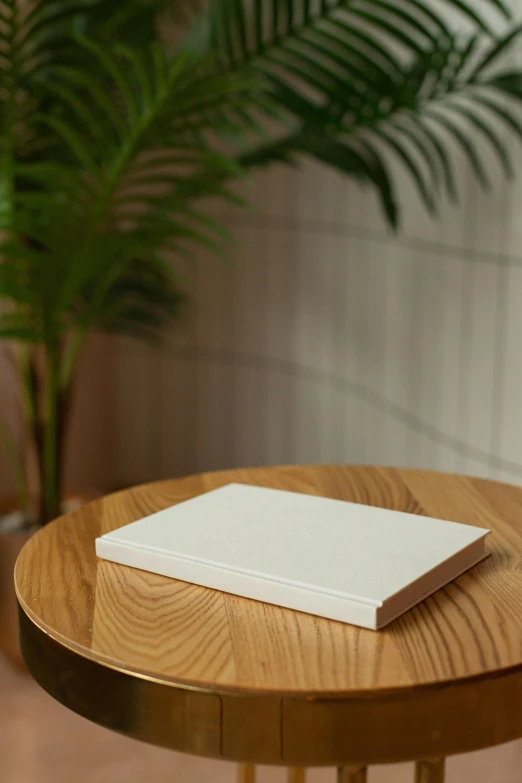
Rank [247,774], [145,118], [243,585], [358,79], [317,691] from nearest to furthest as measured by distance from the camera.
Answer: [317,691], [243,585], [247,774], [145,118], [358,79]

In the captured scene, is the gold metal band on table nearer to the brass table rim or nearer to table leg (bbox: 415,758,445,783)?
the brass table rim

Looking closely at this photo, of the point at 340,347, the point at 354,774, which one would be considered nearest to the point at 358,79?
the point at 340,347

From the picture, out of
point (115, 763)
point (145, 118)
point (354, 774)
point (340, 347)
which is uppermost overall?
point (145, 118)

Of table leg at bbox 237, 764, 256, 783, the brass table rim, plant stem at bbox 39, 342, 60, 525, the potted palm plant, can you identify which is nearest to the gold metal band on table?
the brass table rim

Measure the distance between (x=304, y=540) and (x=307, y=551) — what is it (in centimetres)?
3

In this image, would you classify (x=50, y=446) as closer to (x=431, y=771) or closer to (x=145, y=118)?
(x=145, y=118)

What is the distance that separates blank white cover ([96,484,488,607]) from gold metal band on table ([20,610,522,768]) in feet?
0.27

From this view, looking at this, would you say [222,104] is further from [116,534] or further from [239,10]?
[116,534]

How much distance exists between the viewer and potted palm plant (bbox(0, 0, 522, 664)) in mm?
1348

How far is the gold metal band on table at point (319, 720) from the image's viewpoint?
1.80 ft

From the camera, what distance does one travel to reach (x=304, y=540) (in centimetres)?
75

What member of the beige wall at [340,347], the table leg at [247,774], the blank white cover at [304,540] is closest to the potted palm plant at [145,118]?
the beige wall at [340,347]

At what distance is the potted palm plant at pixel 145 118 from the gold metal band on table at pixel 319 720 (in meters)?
0.90

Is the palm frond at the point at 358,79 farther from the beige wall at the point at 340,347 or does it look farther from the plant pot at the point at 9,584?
the plant pot at the point at 9,584
